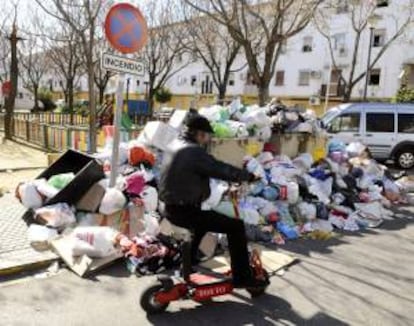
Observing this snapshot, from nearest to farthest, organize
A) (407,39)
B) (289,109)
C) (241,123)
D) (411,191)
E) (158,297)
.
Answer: (158,297) < (241,123) < (289,109) < (411,191) < (407,39)

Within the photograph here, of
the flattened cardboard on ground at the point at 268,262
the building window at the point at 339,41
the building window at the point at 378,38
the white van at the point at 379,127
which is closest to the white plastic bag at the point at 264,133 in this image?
the flattened cardboard on ground at the point at 268,262

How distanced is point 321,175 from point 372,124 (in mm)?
6368


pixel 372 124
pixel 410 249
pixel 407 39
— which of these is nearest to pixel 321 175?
pixel 410 249

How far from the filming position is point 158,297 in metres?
3.94

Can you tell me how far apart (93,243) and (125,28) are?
2.64 metres

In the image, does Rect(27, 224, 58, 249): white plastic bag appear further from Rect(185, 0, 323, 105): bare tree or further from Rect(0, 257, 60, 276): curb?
Rect(185, 0, 323, 105): bare tree

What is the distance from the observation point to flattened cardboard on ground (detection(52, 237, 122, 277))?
486cm

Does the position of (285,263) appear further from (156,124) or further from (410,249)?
(156,124)

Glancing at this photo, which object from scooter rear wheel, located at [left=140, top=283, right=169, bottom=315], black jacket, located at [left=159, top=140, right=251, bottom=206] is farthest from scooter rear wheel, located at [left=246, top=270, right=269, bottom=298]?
black jacket, located at [left=159, top=140, right=251, bottom=206]

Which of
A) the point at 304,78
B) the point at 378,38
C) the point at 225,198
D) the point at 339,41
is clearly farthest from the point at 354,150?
the point at 304,78

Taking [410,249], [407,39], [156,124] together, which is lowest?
[410,249]

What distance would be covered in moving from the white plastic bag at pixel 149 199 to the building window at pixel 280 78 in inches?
1412

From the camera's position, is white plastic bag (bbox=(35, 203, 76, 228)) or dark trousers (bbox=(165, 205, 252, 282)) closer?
dark trousers (bbox=(165, 205, 252, 282))

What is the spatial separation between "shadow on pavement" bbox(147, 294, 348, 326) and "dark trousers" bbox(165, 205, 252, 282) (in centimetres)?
30
